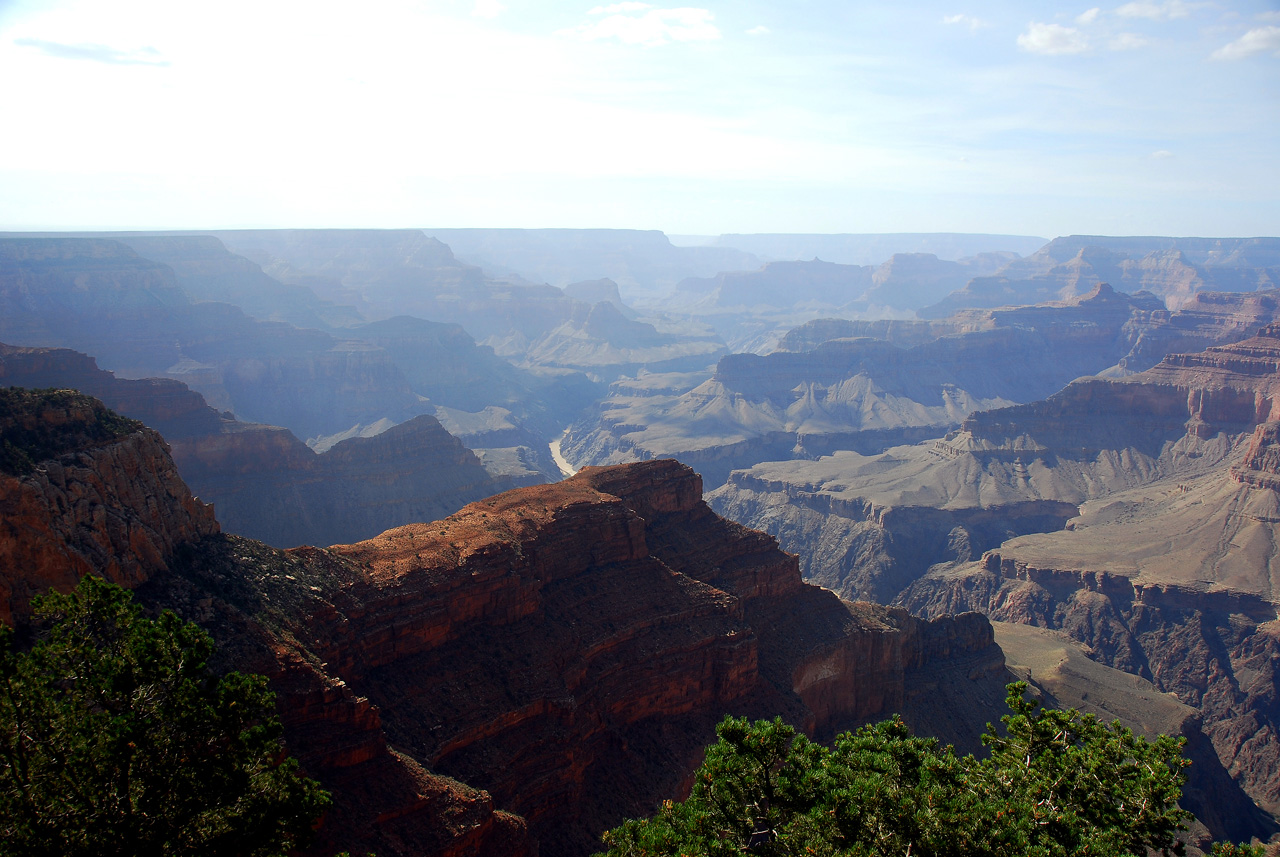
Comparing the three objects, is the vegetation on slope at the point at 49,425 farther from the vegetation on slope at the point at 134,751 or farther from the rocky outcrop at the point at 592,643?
the vegetation on slope at the point at 134,751

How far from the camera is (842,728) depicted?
62.0m

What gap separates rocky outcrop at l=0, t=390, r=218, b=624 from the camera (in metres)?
31.2

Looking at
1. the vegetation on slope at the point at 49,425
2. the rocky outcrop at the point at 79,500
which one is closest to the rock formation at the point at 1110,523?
the rocky outcrop at the point at 79,500

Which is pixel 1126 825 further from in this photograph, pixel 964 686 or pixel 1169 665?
pixel 1169 665

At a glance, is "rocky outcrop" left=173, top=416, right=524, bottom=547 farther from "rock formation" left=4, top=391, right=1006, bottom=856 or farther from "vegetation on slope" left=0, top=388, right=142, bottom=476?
"vegetation on slope" left=0, top=388, right=142, bottom=476

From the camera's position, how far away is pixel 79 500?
3481 centimetres

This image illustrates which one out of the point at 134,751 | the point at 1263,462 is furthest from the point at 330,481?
the point at 1263,462

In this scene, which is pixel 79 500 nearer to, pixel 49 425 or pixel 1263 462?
pixel 49 425

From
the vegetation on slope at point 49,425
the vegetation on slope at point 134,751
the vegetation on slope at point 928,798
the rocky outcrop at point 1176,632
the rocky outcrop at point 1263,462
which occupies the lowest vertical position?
the rocky outcrop at point 1176,632

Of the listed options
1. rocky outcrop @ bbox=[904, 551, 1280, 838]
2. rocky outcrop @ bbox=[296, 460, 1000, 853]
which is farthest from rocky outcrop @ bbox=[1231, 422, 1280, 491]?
rocky outcrop @ bbox=[296, 460, 1000, 853]

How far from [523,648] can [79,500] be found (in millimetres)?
22087

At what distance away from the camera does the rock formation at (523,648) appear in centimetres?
3481

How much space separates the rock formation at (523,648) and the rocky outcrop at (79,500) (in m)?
0.29

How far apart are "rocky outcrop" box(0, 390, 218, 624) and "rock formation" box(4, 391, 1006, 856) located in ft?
0.94
